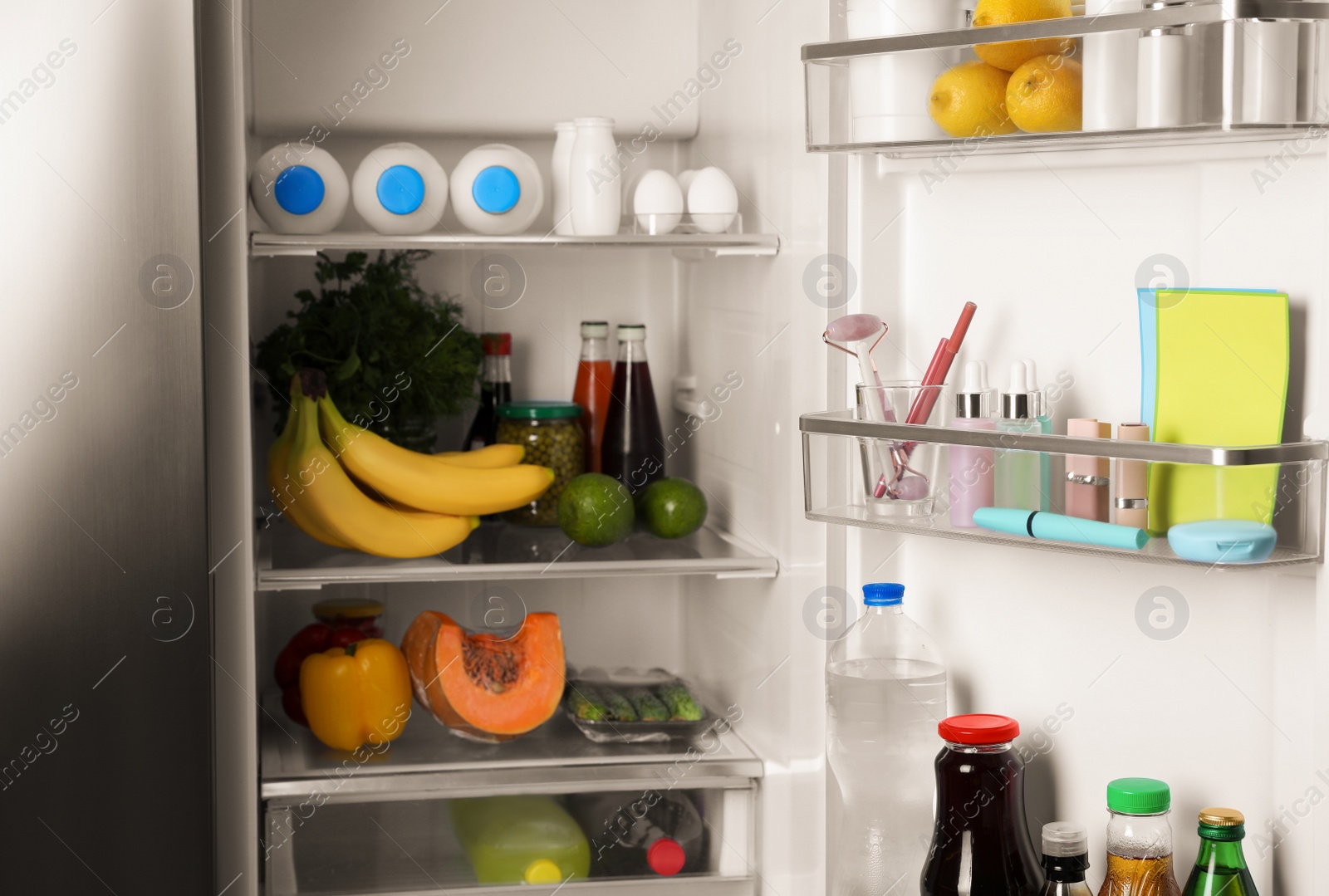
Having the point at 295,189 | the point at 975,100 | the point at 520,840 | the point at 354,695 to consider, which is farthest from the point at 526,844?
the point at 975,100

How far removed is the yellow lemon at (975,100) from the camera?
1.08 metres

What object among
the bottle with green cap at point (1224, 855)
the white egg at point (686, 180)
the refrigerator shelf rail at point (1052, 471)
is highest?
the white egg at point (686, 180)

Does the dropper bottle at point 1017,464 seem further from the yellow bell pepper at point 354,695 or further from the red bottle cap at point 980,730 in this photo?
the yellow bell pepper at point 354,695

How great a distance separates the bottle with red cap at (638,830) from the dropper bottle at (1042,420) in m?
0.73

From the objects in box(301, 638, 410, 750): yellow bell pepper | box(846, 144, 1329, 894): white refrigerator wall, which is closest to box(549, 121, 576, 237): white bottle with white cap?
→ box(846, 144, 1329, 894): white refrigerator wall

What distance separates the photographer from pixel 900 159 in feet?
4.24

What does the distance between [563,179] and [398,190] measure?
204 mm

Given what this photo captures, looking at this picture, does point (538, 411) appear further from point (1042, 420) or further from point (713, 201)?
point (1042, 420)

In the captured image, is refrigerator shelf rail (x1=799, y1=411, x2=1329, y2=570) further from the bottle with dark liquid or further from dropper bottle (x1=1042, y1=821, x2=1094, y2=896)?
the bottle with dark liquid

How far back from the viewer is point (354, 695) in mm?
1541

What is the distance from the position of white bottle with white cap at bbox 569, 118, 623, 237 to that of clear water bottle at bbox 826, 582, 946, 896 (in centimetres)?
57

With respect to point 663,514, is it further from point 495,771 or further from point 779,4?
point 779,4

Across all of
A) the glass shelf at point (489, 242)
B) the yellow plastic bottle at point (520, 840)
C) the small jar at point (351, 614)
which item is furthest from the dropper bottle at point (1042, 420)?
the small jar at point (351, 614)

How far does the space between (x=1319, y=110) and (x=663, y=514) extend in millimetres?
922
